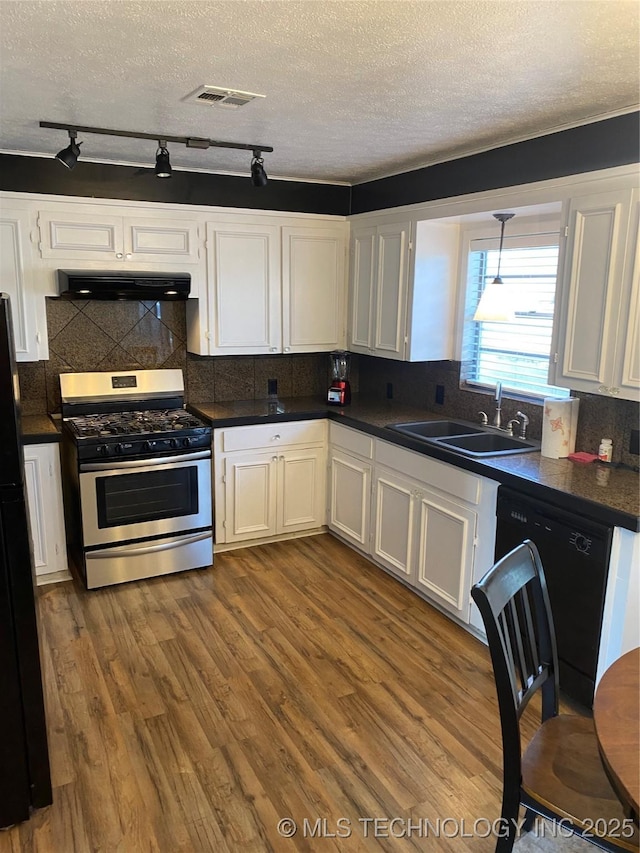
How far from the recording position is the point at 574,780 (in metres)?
1.61

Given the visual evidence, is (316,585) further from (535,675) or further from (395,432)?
(535,675)

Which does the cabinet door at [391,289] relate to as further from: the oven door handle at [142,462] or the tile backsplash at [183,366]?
the oven door handle at [142,462]

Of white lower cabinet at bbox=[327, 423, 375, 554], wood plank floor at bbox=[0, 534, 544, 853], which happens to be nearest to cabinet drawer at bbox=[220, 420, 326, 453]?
white lower cabinet at bbox=[327, 423, 375, 554]

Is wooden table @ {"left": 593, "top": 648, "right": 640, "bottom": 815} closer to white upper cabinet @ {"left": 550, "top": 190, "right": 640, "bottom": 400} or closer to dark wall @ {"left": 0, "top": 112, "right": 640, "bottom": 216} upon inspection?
white upper cabinet @ {"left": 550, "top": 190, "right": 640, "bottom": 400}

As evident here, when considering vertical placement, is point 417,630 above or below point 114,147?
below

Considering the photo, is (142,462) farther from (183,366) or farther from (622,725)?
(622,725)

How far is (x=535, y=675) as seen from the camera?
6.01 ft

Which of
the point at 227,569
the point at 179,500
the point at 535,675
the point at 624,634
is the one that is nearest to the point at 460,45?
the point at 535,675

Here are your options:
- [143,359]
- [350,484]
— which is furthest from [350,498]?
[143,359]

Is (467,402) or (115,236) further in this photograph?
(467,402)

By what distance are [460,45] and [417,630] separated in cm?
256

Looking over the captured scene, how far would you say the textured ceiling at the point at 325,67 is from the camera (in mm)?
1691

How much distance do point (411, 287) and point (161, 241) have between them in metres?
1.53

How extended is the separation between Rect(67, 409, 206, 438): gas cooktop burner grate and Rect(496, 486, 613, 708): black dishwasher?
6.59 ft
